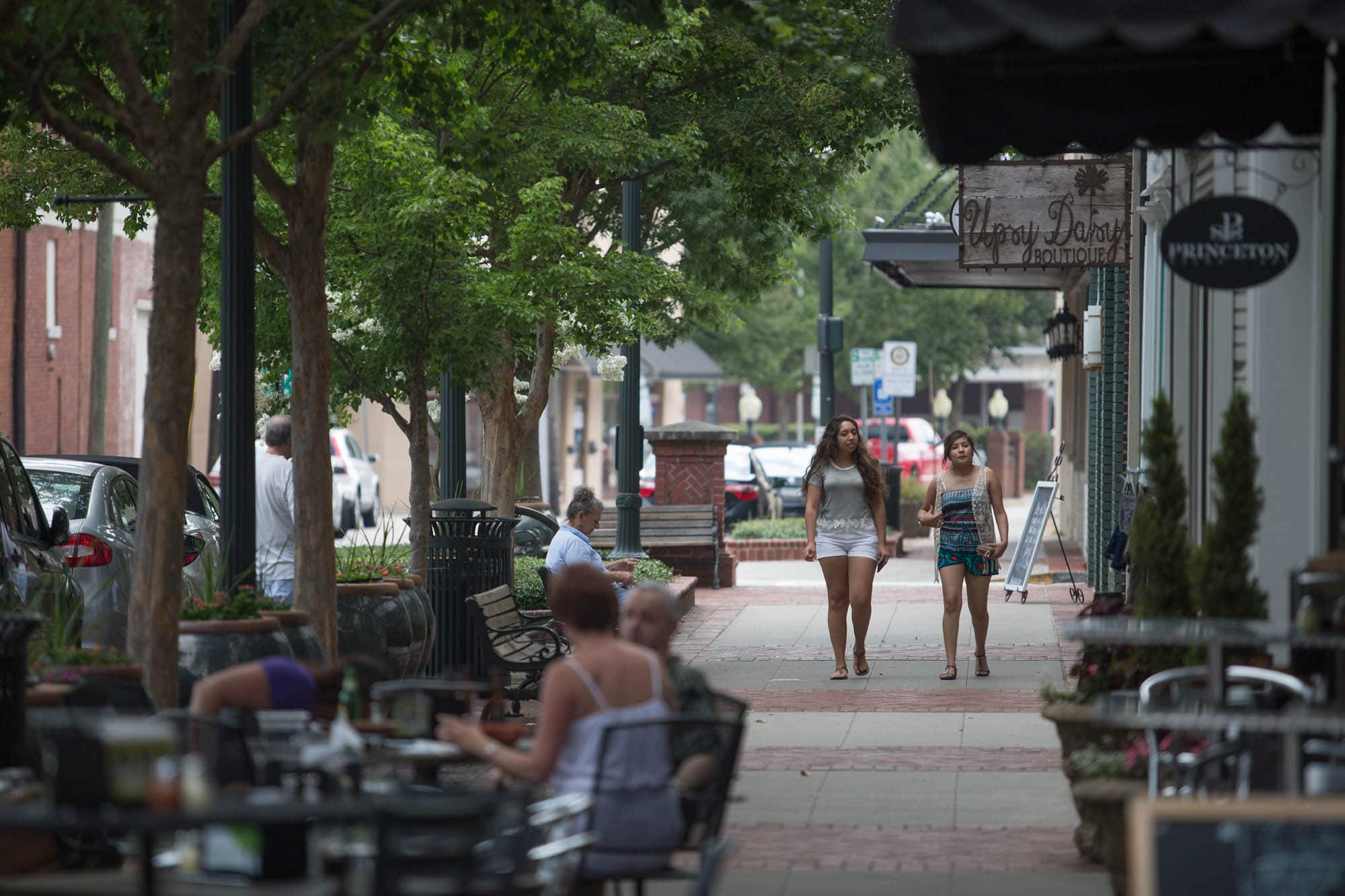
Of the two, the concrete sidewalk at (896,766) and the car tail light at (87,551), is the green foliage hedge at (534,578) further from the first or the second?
the car tail light at (87,551)

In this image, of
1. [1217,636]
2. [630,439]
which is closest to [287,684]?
[1217,636]

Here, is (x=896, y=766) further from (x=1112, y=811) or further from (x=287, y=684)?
(x=287, y=684)

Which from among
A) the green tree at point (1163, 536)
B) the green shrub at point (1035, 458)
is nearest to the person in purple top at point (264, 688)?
the green tree at point (1163, 536)

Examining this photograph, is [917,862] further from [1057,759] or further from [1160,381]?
[1160,381]

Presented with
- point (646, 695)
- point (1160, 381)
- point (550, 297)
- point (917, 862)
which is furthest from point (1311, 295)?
point (550, 297)

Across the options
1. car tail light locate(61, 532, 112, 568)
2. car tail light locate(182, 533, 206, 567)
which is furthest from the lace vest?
car tail light locate(61, 532, 112, 568)

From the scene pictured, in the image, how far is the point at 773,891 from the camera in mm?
7004

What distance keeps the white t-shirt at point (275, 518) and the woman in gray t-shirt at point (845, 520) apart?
354 centimetres

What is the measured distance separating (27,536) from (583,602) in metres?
7.54

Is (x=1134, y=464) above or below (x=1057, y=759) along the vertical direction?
above

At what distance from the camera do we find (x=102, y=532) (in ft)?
44.1

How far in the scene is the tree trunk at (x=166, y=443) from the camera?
7727 millimetres

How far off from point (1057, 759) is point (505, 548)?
4.15m

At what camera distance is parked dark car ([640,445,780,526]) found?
32.2m
